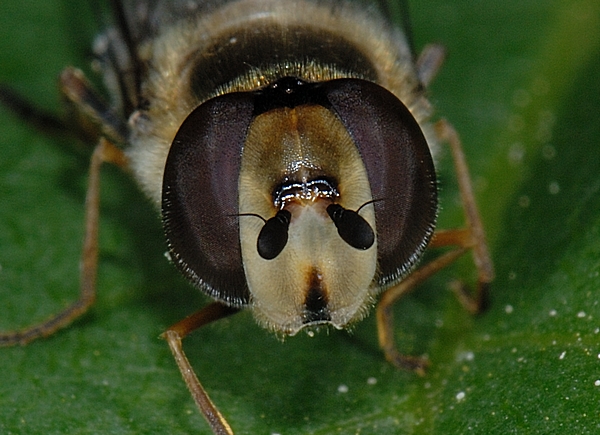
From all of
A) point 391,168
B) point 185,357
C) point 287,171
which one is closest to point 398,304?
point 185,357

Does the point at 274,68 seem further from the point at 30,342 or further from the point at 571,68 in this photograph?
the point at 571,68

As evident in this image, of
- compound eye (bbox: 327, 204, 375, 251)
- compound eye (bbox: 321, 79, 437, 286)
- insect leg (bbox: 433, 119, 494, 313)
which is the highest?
insect leg (bbox: 433, 119, 494, 313)

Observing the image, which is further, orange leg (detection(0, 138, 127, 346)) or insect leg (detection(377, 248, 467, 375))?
orange leg (detection(0, 138, 127, 346))

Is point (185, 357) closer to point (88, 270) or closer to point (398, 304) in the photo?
point (88, 270)

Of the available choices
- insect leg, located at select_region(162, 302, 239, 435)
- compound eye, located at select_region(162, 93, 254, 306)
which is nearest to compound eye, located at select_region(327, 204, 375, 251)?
compound eye, located at select_region(162, 93, 254, 306)

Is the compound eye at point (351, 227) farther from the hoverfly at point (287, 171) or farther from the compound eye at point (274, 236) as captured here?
the compound eye at point (274, 236)

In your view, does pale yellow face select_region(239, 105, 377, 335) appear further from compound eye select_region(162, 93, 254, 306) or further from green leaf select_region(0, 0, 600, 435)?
green leaf select_region(0, 0, 600, 435)
